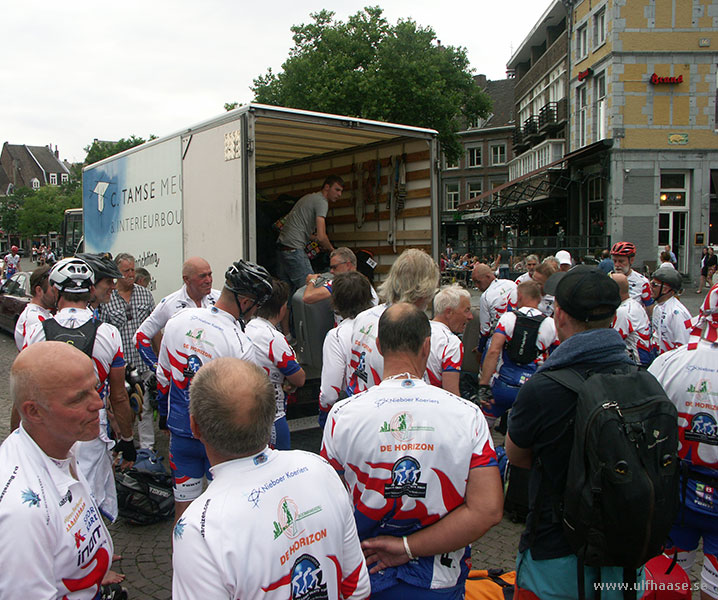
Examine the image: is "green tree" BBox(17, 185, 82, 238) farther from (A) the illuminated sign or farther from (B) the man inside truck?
(B) the man inside truck

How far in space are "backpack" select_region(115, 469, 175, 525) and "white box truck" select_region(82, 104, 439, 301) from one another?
7.53ft

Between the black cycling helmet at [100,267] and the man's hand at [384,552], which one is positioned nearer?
the man's hand at [384,552]

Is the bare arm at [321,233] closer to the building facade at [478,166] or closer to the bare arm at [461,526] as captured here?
the bare arm at [461,526]

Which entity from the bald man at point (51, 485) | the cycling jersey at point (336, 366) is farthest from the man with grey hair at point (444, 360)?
the bald man at point (51, 485)

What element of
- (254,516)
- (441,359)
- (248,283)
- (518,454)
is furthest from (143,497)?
(254,516)

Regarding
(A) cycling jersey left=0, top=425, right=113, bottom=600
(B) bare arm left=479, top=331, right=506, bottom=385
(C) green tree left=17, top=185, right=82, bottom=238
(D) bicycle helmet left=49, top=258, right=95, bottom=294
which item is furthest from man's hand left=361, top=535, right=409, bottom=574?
(C) green tree left=17, top=185, right=82, bottom=238

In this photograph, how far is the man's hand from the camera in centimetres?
213

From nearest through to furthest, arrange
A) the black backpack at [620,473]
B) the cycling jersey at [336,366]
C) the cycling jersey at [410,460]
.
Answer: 1. the black backpack at [620,473]
2. the cycling jersey at [410,460]
3. the cycling jersey at [336,366]

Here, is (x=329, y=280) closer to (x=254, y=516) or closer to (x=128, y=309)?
(x=128, y=309)

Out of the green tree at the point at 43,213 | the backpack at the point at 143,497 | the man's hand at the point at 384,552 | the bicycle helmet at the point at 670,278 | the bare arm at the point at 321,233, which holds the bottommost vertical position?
the backpack at the point at 143,497

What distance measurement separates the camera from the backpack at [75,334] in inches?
135

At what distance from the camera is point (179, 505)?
3727 mm

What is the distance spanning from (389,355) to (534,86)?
3911 centimetres

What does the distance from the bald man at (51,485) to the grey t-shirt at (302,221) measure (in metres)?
5.54
